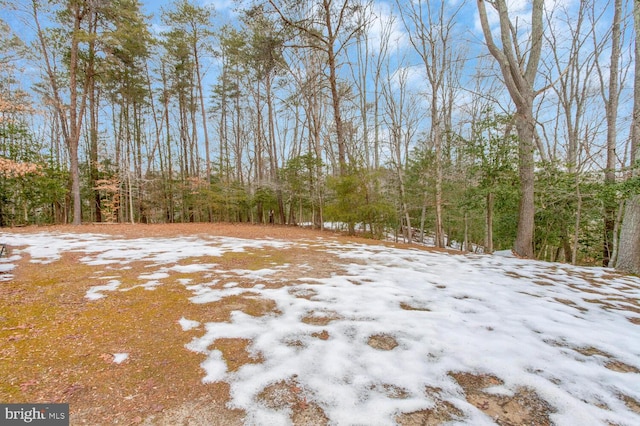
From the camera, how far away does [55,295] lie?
2.36 metres

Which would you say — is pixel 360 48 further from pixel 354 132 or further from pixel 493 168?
pixel 493 168

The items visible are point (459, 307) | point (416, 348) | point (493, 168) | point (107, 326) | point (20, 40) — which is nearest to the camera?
point (416, 348)

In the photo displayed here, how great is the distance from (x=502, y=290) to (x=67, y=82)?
1943cm

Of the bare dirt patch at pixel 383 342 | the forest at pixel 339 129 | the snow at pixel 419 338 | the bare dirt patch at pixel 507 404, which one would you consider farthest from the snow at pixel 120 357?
the forest at pixel 339 129

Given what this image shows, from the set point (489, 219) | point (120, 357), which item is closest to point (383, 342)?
point (120, 357)

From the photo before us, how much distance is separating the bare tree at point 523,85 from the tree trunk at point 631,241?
5.04 ft

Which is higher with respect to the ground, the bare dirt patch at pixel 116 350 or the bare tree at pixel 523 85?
the bare tree at pixel 523 85

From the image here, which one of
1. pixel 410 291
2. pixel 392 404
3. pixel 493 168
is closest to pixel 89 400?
pixel 392 404

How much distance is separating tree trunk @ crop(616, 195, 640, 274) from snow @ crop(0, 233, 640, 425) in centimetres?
→ 120

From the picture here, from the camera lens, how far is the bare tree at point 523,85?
5543 millimetres

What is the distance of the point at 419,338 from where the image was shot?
171 centimetres

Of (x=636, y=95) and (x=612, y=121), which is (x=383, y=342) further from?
(x=612, y=121)

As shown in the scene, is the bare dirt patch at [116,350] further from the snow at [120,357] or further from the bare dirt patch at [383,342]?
the bare dirt patch at [383,342]

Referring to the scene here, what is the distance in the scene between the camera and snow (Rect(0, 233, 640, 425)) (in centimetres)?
117
